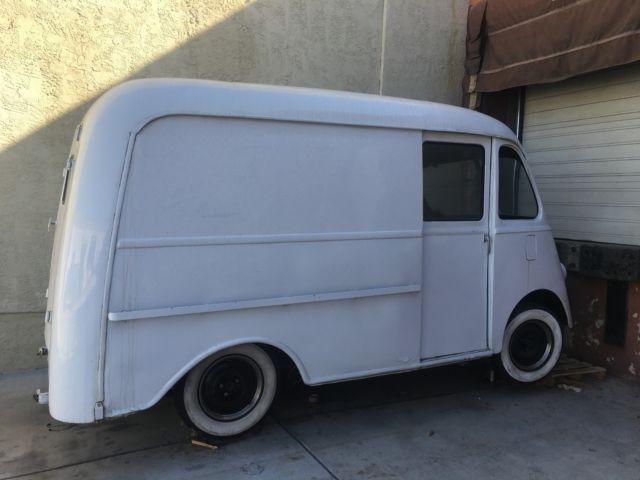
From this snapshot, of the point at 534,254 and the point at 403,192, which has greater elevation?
the point at 403,192

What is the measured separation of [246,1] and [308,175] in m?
3.21

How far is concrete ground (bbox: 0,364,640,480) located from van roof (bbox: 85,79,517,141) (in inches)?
88.3

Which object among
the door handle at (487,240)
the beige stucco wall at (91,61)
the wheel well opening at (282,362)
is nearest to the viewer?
the wheel well opening at (282,362)

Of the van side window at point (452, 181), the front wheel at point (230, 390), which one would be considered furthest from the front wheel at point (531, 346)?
the front wheel at point (230, 390)

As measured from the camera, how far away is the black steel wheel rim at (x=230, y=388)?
12.2 feet

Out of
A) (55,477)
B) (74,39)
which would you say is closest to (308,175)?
(55,477)

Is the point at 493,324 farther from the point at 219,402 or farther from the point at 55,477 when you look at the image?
the point at 55,477

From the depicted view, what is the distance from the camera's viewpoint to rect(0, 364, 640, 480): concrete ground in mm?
3553

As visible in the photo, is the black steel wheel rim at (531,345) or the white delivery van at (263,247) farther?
the black steel wheel rim at (531,345)

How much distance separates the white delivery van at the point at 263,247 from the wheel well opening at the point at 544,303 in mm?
187

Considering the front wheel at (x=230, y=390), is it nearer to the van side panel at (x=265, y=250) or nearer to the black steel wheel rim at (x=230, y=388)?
the black steel wheel rim at (x=230, y=388)

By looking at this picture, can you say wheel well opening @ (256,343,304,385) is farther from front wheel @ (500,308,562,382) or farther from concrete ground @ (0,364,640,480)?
front wheel @ (500,308,562,382)

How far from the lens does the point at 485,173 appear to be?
186 inches

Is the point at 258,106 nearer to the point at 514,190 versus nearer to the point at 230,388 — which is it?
the point at 230,388
